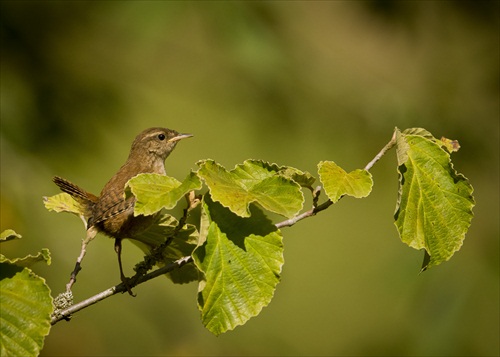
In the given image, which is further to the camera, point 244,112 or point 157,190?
point 244,112

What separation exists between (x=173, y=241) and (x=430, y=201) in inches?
32.9

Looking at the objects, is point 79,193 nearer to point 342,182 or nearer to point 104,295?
point 104,295

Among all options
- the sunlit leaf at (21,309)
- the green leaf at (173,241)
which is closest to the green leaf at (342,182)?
the green leaf at (173,241)

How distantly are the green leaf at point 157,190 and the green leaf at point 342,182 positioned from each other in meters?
0.34

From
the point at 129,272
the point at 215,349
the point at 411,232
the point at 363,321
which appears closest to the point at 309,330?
the point at 363,321

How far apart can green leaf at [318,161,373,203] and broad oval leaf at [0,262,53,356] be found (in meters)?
→ 0.74

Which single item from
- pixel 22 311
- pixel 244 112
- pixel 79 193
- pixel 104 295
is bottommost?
pixel 22 311

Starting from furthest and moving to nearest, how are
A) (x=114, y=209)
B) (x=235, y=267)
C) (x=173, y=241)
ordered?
(x=114, y=209)
(x=173, y=241)
(x=235, y=267)

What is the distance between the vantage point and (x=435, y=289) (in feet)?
15.5

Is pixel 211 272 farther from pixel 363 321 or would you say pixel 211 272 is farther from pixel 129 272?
pixel 363 321

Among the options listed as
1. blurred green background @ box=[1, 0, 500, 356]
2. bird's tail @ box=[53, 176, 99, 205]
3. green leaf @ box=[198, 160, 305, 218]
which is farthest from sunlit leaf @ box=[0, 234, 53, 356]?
blurred green background @ box=[1, 0, 500, 356]

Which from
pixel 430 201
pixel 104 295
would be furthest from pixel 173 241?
pixel 430 201

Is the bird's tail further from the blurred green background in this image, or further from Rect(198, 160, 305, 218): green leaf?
Rect(198, 160, 305, 218): green leaf

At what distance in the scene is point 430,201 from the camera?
2342 millimetres
